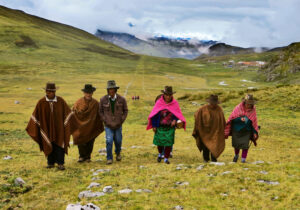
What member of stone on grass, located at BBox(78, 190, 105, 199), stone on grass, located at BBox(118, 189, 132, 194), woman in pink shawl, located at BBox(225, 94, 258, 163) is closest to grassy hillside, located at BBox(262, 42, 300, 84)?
woman in pink shawl, located at BBox(225, 94, 258, 163)

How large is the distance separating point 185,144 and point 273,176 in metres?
9.61

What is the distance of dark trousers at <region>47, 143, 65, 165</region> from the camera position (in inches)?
410

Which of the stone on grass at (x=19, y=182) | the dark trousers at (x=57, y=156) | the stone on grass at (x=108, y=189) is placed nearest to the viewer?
the stone on grass at (x=108, y=189)

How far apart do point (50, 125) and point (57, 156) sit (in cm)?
113

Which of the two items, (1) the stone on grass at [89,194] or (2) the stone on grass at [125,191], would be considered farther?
(2) the stone on grass at [125,191]

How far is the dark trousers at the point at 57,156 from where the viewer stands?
10414 mm

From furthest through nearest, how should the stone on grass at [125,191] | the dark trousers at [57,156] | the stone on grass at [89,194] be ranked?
the dark trousers at [57,156], the stone on grass at [125,191], the stone on grass at [89,194]

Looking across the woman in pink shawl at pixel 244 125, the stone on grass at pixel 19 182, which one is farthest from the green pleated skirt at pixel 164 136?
the stone on grass at pixel 19 182

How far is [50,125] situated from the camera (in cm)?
1022

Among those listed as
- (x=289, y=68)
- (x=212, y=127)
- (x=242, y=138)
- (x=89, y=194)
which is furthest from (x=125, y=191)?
(x=289, y=68)

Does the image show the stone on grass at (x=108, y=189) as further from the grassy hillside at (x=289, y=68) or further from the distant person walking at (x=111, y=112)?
the grassy hillside at (x=289, y=68)

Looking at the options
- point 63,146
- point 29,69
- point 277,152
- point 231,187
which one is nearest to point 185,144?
point 277,152

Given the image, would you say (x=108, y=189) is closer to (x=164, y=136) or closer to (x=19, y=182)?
(x=19, y=182)

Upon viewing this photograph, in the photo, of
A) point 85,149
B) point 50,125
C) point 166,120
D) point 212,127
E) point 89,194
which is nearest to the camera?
point 89,194
